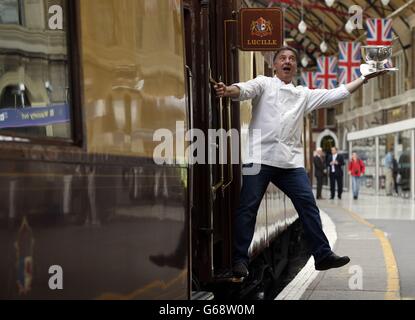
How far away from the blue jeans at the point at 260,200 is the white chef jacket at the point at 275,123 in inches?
3.7

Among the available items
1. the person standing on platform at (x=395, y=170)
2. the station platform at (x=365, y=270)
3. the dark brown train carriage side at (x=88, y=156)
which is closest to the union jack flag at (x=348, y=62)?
the person standing on platform at (x=395, y=170)

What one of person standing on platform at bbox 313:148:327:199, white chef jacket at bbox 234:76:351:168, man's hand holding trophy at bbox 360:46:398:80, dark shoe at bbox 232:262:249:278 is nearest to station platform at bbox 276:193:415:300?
dark shoe at bbox 232:262:249:278

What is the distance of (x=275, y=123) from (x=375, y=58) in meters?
0.81

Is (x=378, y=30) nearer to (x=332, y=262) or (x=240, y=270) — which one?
(x=332, y=262)

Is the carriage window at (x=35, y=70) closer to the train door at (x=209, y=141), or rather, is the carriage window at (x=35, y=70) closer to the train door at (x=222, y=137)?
the train door at (x=209, y=141)

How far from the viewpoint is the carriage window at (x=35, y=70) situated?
9.80 ft

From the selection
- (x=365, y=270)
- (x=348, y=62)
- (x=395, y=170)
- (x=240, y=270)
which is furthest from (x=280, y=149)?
(x=395, y=170)

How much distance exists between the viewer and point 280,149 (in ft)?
19.4

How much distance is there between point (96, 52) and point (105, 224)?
69cm

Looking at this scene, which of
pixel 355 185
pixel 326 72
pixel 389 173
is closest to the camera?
pixel 355 185

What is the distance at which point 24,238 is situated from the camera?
2.77 metres

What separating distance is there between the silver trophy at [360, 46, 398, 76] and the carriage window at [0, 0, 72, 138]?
291 cm

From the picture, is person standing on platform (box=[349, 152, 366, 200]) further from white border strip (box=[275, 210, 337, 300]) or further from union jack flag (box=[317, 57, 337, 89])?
white border strip (box=[275, 210, 337, 300])
